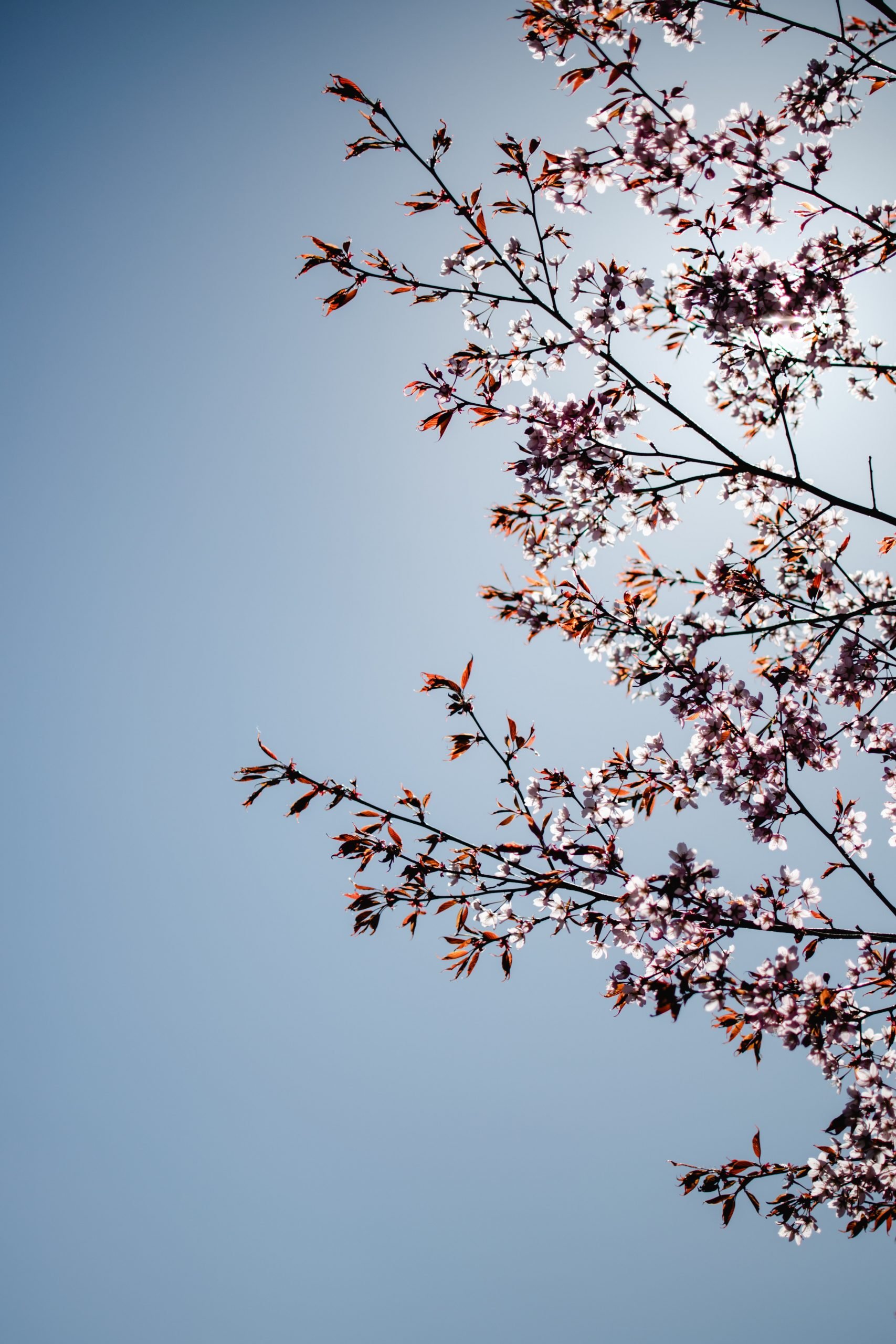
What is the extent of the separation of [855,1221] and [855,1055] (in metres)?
0.82

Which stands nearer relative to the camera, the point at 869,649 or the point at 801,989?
the point at 801,989

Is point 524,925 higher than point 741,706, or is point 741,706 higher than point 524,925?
point 741,706

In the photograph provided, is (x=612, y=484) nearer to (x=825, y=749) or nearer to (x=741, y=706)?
(x=741, y=706)

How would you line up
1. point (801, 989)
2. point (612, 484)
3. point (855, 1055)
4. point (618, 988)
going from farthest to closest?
point (612, 484)
point (855, 1055)
point (618, 988)
point (801, 989)

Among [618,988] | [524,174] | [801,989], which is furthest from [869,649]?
[524,174]

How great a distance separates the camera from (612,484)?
14.1 ft

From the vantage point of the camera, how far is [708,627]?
14.6ft

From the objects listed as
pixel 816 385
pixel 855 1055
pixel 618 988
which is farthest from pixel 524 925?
pixel 816 385

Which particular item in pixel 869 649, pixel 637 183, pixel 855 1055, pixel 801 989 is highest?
pixel 637 183

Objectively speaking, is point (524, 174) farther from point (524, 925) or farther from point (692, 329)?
point (524, 925)

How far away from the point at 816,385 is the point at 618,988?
13.4ft

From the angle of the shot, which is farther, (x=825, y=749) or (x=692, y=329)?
(x=825, y=749)

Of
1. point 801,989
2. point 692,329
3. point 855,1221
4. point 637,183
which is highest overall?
point 637,183

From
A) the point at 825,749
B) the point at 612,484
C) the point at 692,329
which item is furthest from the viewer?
the point at 825,749
